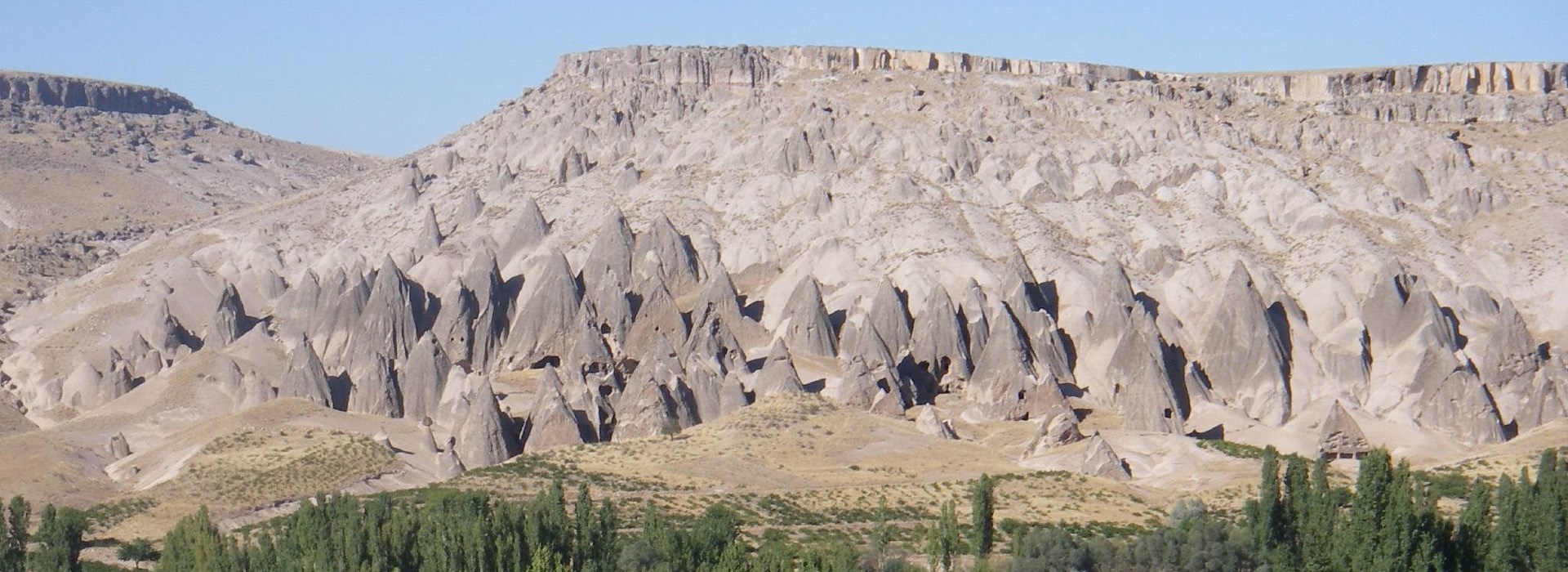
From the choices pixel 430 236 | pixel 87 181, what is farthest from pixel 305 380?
pixel 87 181

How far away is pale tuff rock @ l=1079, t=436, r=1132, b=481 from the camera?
84.3 metres

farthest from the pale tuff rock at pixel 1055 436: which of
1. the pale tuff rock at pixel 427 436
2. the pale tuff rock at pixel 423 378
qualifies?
the pale tuff rock at pixel 423 378

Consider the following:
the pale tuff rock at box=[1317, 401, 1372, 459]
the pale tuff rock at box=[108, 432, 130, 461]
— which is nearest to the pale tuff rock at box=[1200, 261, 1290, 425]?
the pale tuff rock at box=[1317, 401, 1372, 459]

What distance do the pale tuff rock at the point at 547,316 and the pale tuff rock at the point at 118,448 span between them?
1957cm

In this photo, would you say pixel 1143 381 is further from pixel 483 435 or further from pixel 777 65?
pixel 777 65

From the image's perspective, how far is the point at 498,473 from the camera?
274 feet

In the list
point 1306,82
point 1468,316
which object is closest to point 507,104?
point 1306,82

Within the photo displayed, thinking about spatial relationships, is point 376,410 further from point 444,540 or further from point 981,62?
point 981,62

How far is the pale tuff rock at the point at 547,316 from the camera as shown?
10838cm

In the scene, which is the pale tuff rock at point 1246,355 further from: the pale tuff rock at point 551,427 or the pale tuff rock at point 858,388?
the pale tuff rock at point 551,427

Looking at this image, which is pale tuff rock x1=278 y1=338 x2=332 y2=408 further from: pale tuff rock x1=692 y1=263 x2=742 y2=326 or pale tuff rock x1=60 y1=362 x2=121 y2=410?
pale tuff rock x1=692 y1=263 x2=742 y2=326

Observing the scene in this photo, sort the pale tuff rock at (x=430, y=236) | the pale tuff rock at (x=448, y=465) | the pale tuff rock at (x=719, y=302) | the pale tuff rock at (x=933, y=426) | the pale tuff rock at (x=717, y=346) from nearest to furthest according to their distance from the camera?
the pale tuff rock at (x=448, y=465)
the pale tuff rock at (x=933, y=426)
the pale tuff rock at (x=717, y=346)
the pale tuff rock at (x=719, y=302)
the pale tuff rock at (x=430, y=236)

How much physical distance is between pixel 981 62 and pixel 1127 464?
5627 centimetres

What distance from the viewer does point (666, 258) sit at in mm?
115000
